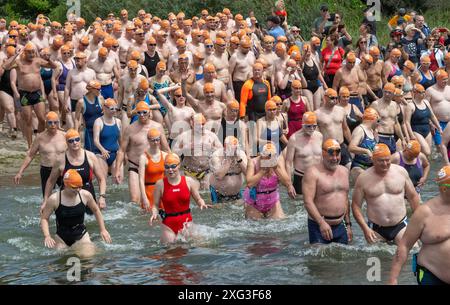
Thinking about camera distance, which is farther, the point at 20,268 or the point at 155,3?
the point at 155,3

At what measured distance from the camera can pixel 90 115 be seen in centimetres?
1811

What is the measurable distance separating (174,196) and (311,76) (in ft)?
26.0

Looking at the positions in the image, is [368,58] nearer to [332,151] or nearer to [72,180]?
[332,151]

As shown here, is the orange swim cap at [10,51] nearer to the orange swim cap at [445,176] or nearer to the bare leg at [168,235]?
the bare leg at [168,235]

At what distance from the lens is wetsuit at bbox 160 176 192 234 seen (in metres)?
13.7

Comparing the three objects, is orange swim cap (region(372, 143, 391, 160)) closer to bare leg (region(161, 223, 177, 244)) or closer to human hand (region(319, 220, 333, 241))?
human hand (region(319, 220, 333, 241))

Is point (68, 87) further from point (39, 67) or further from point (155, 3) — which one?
point (155, 3)

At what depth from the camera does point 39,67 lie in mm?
20328

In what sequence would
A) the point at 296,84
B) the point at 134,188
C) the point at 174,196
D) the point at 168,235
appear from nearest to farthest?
the point at 174,196, the point at 168,235, the point at 134,188, the point at 296,84

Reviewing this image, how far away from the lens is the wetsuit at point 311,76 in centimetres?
2091

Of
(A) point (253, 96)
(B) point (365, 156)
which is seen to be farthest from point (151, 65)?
(B) point (365, 156)

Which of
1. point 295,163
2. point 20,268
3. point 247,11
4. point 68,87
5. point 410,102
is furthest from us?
point 247,11
